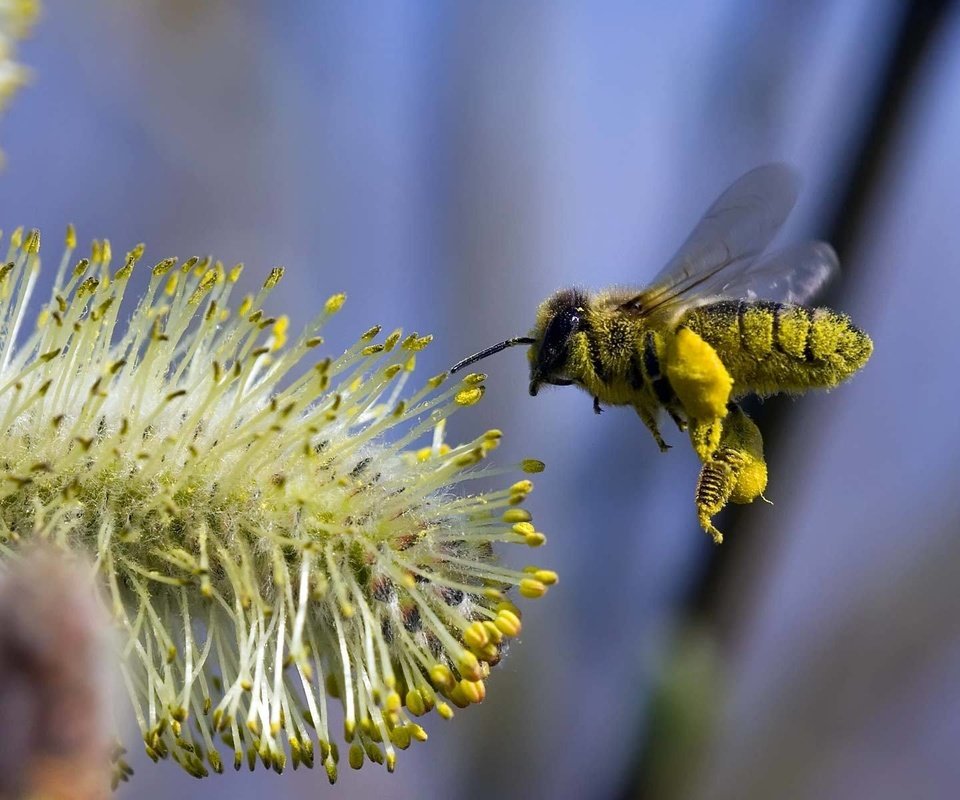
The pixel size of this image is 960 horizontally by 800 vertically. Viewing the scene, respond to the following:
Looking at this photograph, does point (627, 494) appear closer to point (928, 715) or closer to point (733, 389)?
point (928, 715)

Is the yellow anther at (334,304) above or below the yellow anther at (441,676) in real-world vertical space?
above

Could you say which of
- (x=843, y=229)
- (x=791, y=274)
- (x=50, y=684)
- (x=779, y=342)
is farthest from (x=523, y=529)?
(x=843, y=229)

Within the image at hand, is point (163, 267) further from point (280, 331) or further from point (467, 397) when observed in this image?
point (467, 397)

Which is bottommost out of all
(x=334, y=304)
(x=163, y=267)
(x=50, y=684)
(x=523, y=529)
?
(x=50, y=684)

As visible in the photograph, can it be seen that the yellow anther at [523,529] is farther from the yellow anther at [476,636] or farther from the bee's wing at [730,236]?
the bee's wing at [730,236]

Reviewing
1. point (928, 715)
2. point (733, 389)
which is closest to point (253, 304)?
point (733, 389)

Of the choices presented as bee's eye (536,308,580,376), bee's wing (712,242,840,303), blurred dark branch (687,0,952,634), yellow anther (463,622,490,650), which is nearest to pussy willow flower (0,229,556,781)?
yellow anther (463,622,490,650)

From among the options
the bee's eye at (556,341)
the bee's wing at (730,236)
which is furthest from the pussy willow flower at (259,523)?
the bee's wing at (730,236)
